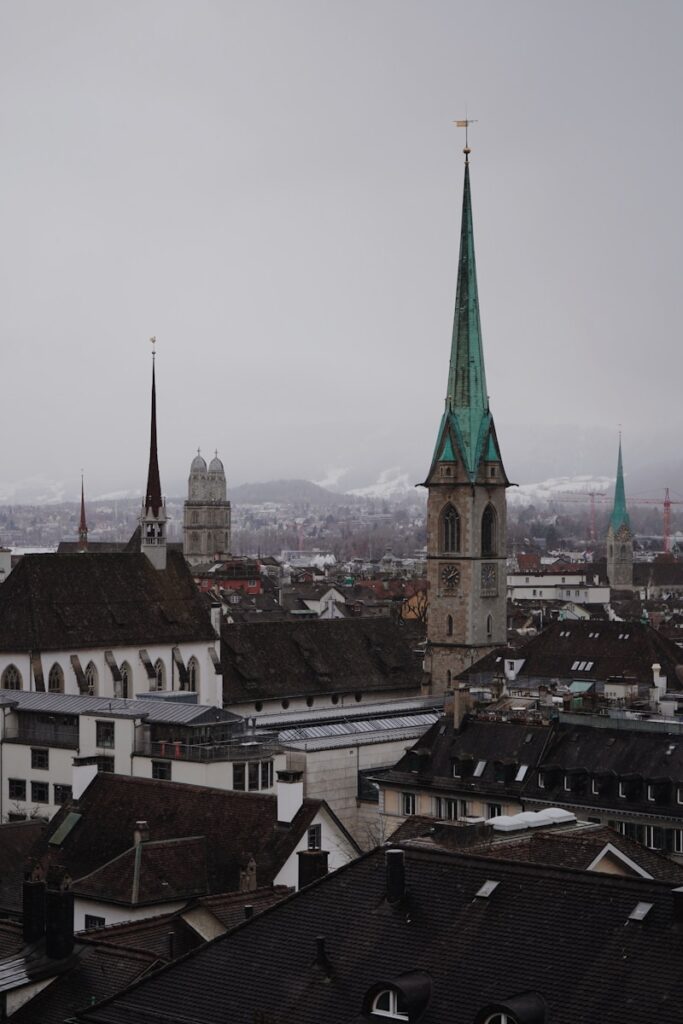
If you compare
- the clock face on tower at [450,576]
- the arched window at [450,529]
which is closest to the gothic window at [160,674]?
the clock face on tower at [450,576]

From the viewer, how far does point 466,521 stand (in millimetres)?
98188

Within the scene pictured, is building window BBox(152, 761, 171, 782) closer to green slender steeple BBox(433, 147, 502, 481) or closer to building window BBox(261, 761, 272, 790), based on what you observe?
building window BBox(261, 761, 272, 790)

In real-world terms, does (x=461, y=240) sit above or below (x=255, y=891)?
above

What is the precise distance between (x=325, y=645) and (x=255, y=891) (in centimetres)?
5305

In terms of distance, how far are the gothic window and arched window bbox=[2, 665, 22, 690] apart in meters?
7.98

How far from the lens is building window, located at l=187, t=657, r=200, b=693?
85188mm

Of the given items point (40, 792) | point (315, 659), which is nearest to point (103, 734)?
point (40, 792)

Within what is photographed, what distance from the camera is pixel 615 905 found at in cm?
2533

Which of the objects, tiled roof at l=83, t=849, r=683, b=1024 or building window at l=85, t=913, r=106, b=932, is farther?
building window at l=85, t=913, r=106, b=932

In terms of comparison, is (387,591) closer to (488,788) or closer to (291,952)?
(488,788)

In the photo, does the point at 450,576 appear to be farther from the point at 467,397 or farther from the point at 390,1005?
the point at 390,1005

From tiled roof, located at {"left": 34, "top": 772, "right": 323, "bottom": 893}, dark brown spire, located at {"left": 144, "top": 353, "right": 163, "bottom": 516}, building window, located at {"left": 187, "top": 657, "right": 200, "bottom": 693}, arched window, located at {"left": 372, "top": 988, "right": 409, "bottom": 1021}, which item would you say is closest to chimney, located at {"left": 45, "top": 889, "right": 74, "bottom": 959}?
arched window, located at {"left": 372, "top": 988, "right": 409, "bottom": 1021}

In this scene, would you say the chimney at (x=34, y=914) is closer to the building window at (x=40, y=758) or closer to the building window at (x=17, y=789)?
the building window at (x=40, y=758)

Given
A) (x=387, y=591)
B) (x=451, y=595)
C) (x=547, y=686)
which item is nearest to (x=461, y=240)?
(x=451, y=595)
